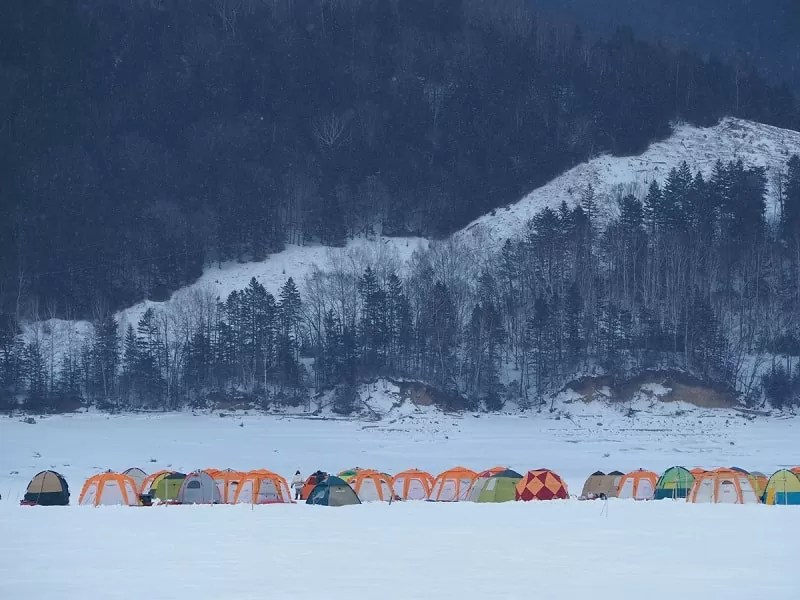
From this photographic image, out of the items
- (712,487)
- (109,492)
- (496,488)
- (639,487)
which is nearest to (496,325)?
(639,487)

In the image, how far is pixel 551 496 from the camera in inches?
1176

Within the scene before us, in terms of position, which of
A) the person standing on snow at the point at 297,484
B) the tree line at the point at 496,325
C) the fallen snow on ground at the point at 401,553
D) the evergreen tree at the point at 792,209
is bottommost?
the person standing on snow at the point at 297,484

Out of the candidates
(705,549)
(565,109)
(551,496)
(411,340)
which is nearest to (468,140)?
(565,109)

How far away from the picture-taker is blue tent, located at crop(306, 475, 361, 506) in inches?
1124

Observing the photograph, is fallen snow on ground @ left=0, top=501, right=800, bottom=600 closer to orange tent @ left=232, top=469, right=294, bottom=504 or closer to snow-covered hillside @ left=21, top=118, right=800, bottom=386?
orange tent @ left=232, top=469, right=294, bottom=504

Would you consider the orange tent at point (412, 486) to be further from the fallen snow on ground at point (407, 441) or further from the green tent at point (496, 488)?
the fallen snow on ground at point (407, 441)

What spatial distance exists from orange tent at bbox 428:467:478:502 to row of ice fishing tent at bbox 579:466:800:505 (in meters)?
3.23

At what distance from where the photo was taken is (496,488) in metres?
29.9

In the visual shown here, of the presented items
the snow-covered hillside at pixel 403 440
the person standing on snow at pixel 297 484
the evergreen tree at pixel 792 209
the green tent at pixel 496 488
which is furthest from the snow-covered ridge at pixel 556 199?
the green tent at pixel 496 488

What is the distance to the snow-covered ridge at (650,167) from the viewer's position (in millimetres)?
89188

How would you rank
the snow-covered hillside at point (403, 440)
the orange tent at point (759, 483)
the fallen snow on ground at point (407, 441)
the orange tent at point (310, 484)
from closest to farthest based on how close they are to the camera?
the orange tent at point (759, 483) < the orange tent at point (310, 484) < the fallen snow on ground at point (407, 441) < the snow-covered hillside at point (403, 440)

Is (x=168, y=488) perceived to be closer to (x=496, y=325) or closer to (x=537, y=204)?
(x=496, y=325)

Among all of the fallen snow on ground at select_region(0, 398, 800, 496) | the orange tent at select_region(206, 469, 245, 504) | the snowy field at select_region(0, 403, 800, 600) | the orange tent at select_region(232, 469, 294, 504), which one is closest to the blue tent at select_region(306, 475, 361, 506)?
the snowy field at select_region(0, 403, 800, 600)

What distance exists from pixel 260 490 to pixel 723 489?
12377 millimetres
